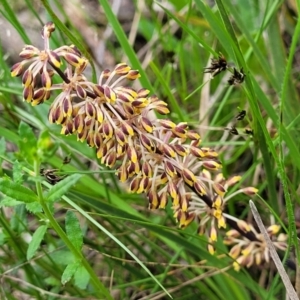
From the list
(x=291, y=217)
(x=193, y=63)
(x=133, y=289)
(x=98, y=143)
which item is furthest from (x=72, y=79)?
(x=193, y=63)

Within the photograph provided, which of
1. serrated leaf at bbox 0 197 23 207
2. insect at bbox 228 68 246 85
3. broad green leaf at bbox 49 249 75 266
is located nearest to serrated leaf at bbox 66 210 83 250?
serrated leaf at bbox 0 197 23 207

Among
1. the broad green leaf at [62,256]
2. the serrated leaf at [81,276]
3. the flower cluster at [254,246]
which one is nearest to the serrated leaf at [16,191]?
the serrated leaf at [81,276]

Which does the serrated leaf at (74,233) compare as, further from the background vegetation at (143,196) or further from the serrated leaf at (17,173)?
the serrated leaf at (17,173)

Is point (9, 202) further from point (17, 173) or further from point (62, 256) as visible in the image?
point (62, 256)

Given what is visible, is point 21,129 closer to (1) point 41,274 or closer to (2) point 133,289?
(1) point 41,274

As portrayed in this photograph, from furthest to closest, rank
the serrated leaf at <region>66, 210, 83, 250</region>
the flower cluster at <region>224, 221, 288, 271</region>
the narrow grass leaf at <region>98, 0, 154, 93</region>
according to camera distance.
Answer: the flower cluster at <region>224, 221, 288, 271</region> < the narrow grass leaf at <region>98, 0, 154, 93</region> < the serrated leaf at <region>66, 210, 83, 250</region>

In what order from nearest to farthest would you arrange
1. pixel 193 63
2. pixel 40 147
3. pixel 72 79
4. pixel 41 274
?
pixel 40 147, pixel 72 79, pixel 41 274, pixel 193 63

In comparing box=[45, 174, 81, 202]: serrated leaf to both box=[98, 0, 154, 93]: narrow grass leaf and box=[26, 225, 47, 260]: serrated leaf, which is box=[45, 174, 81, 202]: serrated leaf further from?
box=[98, 0, 154, 93]: narrow grass leaf

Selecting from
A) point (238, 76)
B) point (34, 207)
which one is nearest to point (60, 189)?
point (34, 207)
